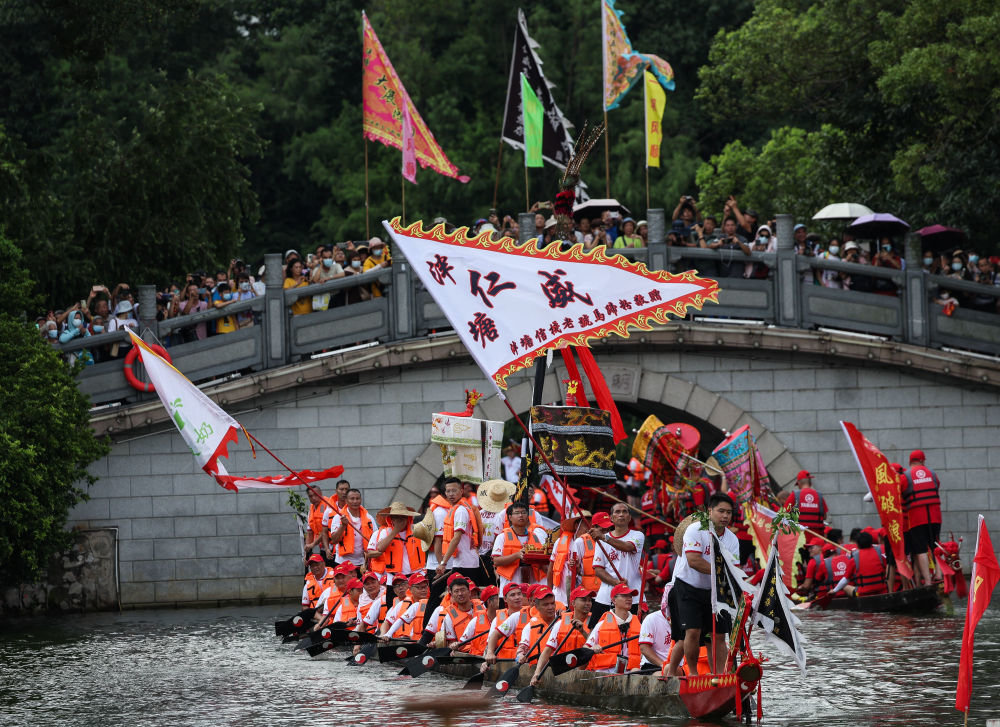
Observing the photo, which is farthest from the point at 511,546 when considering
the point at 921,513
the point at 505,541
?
the point at 921,513

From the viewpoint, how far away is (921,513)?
22.0m

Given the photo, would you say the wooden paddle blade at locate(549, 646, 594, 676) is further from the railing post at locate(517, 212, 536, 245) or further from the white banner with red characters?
the railing post at locate(517, 212, 536, 245)

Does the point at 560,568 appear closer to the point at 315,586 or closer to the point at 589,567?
the point at 589,567

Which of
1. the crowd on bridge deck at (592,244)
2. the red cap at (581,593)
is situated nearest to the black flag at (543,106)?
the crowd on bridge deck at (592,244)

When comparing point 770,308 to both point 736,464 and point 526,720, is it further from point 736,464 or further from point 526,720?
point 526,720

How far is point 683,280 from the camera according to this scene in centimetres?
1736

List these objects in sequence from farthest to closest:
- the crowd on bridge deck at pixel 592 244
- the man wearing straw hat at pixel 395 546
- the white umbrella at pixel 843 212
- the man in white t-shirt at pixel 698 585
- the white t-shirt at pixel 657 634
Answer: the white umbrella at pixel 843 212
the crowd on bridge deck at pixel 592 244
the man wearing straw hat at pixel 395 546
the white t-shirt at pixel 657 634
the man in white t-shirt at pixel 698 585

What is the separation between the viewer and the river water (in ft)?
49.3

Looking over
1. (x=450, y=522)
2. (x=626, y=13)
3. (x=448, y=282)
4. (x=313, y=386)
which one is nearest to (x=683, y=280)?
(x=448, y=282)

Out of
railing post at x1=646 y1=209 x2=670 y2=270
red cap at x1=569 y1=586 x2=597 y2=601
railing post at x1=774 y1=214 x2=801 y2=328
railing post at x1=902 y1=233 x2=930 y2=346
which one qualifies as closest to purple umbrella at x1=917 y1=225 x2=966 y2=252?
railing post at x1=902 y1=233 x2=930 y2=346

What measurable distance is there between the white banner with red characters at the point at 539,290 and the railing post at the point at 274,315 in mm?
7955

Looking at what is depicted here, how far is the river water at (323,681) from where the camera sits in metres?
15.0

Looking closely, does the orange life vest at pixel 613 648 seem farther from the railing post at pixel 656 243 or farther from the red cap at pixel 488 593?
the railing post at pixel 656 243

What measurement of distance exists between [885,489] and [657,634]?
7.63 meters
